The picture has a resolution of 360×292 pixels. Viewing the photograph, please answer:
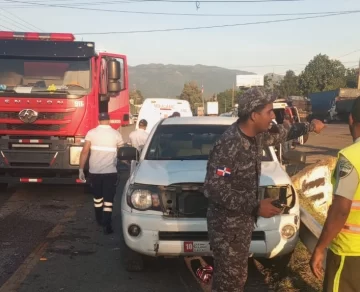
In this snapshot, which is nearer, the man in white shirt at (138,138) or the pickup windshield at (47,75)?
the pickup windshield at (47,75)

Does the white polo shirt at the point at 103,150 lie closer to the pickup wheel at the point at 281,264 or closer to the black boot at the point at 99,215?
the black boot at the point at 99,215

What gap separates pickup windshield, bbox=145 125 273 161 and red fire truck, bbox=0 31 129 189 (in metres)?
3.46

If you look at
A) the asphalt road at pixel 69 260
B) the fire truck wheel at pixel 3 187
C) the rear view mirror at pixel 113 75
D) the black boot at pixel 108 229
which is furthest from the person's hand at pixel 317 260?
the fire truck wheel at pixel 3 187

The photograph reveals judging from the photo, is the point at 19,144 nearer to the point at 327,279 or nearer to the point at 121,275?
the point at 121,275

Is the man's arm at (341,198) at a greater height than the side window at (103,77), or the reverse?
the side window at (103,77)

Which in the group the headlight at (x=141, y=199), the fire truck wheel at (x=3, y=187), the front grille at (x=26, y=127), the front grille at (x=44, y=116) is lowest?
the fire truck wheel at (x=3, y=187)

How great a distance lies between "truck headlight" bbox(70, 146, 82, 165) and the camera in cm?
961

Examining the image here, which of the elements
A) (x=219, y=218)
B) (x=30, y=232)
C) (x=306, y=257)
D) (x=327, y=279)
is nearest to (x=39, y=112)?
(x=30, y=232)

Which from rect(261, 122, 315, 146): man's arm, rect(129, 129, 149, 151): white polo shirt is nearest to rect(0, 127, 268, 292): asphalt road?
rect(261, 122, 315, 146): man's arm

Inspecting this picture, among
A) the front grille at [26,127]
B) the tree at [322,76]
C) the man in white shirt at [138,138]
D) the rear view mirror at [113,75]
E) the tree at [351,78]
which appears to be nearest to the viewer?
the front grille at [26,127]

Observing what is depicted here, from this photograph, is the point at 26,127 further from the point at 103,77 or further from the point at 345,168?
the point at 345,168

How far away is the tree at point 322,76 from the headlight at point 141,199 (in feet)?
223

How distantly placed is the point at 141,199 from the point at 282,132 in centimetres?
169

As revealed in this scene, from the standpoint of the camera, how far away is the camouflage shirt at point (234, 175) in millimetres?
3258
